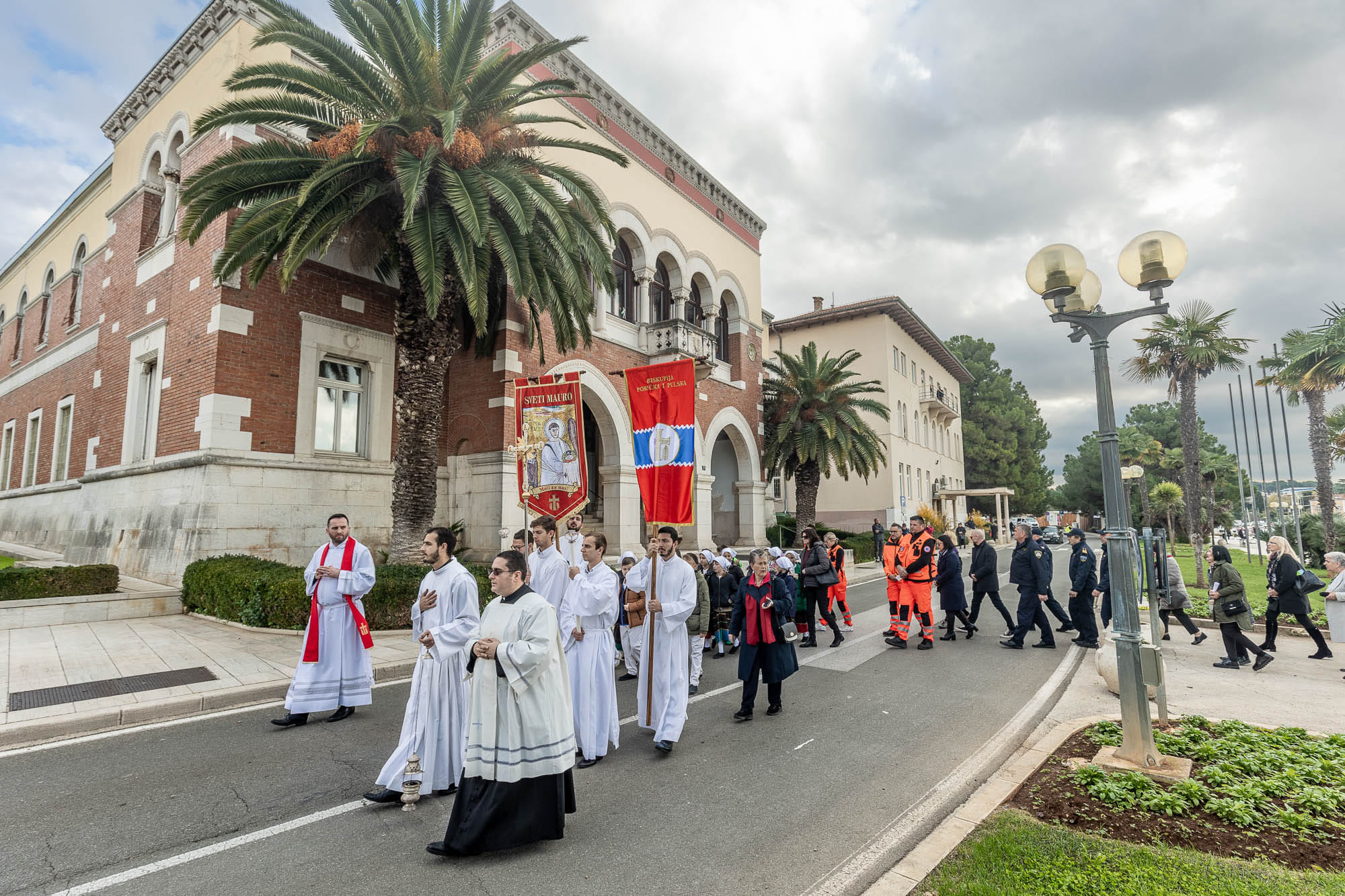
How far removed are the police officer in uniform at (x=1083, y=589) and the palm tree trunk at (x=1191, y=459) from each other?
41.7 ft

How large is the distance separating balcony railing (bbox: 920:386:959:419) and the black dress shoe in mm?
41239

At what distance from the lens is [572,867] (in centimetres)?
363

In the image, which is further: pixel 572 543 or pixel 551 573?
pixel 572 543

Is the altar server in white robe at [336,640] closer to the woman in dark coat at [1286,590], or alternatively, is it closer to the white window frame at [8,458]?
the woman in dark coat at [1286,590]

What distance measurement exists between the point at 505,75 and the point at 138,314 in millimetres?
11790

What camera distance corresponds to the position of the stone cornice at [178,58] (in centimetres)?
1446

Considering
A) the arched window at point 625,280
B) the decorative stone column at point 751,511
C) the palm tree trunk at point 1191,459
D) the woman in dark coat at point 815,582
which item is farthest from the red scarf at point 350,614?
the palm tree trunk at point 1191,459

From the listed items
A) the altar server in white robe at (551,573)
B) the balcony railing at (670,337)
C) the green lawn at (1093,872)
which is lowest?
the green lawn at (1093,872)

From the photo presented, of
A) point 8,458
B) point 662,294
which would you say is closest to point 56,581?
point 662,294

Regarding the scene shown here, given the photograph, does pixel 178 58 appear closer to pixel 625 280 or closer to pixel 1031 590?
pixel 625 280

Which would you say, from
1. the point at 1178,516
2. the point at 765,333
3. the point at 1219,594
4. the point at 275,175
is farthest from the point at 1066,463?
the point at 275,175

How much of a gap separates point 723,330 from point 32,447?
24223mm

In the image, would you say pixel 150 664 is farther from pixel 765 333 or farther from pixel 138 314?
pixel 765 333

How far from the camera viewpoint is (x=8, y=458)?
2369 centimetres
